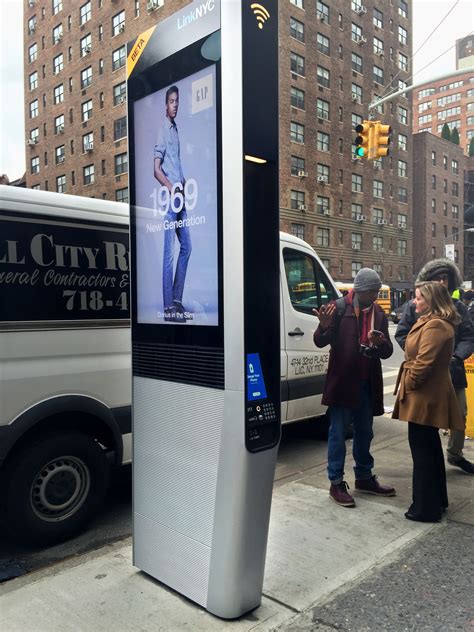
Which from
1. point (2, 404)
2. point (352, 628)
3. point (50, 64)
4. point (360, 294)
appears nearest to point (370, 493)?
point (360, 294)

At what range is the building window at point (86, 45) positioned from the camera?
45.8 meters

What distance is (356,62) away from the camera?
1914 inches

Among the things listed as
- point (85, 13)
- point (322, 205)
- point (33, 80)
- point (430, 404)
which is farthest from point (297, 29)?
point (430, 404)

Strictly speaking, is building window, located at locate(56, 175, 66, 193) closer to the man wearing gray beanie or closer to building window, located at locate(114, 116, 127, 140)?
building window, located at locate(114, 116, 127, 140)

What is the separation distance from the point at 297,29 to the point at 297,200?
12761mm

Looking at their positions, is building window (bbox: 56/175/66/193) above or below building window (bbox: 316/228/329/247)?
above

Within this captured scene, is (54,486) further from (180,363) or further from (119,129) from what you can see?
(119,129)

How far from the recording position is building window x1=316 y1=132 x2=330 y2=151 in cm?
4522

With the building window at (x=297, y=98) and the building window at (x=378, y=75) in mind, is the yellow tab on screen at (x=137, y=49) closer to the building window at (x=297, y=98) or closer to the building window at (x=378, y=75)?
the building window at (x=297, y=98)

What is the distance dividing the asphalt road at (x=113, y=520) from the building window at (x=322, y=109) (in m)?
42.4

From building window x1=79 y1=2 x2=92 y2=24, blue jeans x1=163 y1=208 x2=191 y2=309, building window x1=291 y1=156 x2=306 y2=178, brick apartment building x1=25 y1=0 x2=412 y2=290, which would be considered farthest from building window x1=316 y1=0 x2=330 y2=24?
blue jeans x1=163 y1=208 x2=191 y2=309

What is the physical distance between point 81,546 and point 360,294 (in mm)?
2814

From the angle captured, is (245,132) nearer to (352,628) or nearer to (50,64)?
(352,628)

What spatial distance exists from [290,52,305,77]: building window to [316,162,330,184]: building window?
7.09m
